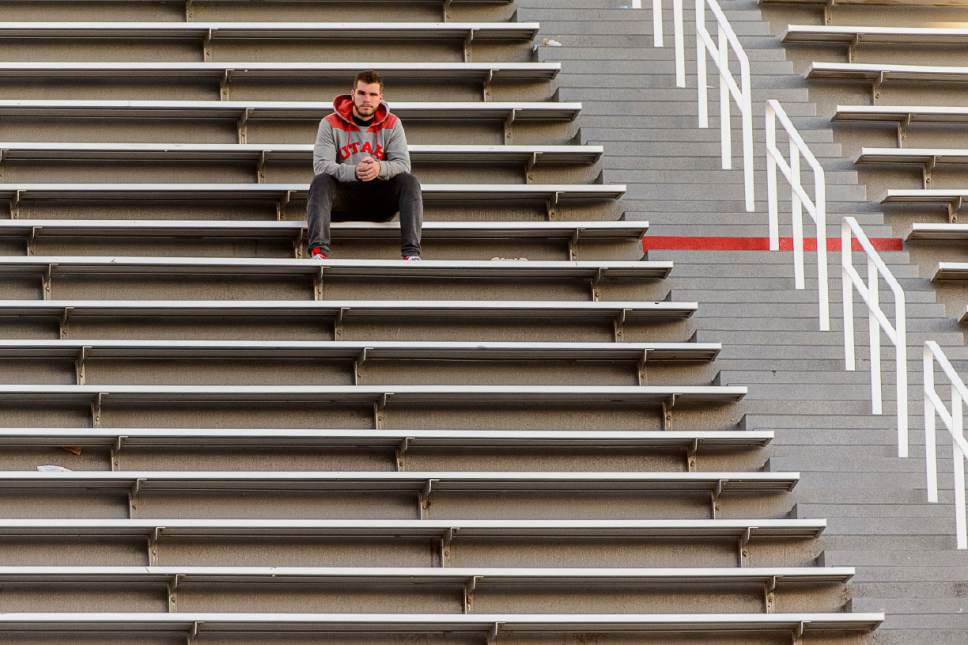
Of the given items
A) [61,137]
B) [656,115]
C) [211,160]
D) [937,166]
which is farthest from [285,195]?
[937,166]

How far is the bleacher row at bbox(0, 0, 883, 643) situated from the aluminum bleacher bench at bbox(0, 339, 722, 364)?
0.04 feet

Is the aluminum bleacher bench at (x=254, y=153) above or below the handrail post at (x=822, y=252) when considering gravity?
above

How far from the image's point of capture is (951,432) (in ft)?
18.5

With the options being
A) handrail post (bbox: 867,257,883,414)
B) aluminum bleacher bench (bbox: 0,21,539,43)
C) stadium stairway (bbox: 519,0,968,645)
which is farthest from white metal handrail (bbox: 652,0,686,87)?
handrail post (bbox: 867,257,883,414)

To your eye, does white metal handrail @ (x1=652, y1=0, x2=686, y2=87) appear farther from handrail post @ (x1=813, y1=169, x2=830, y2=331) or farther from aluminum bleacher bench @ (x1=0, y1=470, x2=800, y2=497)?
aluminum bleacher bench @ (x1=0, y1=470, x2=800, y2=497)

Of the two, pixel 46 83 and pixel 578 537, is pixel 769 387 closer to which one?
pixel 578 537

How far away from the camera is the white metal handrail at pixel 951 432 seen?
566 centimetres

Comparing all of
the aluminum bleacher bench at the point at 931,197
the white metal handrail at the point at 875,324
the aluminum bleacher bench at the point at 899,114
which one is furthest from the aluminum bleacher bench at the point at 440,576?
the aluminum bleacher bench at the point at 899,114

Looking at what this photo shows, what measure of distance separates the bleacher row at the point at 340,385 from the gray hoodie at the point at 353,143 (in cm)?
28

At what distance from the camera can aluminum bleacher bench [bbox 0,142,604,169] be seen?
668 cm

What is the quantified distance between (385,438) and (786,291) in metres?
1.65

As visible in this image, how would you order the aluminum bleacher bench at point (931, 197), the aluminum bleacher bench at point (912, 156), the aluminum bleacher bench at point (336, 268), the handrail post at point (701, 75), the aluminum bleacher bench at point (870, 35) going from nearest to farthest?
1. the aluminum bleacher bench at point (336, 268)
2. the handrail post at point (701, 75)
3. the aluminum bleacher bench at point (931, 197)
4. the aluminum bleacher bench at point (912, 156)
5. the aluminum bleacher bench at point (870, 35)

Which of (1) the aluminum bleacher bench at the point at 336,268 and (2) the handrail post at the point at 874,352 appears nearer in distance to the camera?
(2) the handrail post at the point at 874,352

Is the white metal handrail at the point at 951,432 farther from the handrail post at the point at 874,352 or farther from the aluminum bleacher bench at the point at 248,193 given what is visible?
the aluminum bleacher bench at the point at 248,193
